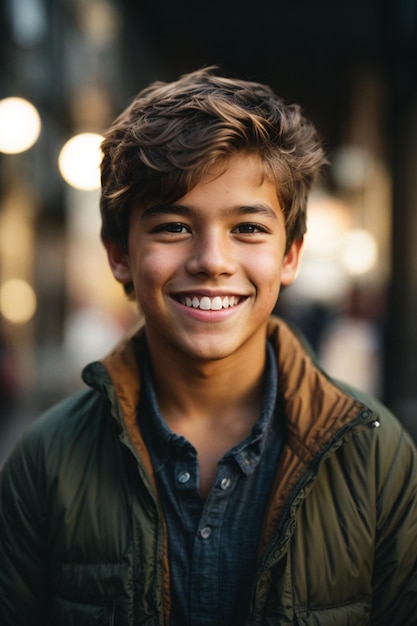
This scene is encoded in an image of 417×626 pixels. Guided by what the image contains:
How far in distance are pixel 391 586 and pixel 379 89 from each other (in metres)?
14.5

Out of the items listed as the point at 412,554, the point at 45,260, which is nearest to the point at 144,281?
the point at 412,554

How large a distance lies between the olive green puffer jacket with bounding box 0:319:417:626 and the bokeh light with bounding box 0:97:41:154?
5924 millimetres

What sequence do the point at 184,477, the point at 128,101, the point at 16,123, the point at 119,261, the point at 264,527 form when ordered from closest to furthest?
the point at 264,527 < the point at 184,477 < the point at 119,261 < the point at 16,123 < the point at 128,101

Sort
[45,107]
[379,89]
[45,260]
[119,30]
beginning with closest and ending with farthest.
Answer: [45,107]
[45,260]
[119,30]
[379,89]

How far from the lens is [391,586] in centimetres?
205

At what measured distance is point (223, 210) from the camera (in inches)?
81.0

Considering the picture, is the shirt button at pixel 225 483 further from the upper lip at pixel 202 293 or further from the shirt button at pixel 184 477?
the upper lip at pixel 202 293

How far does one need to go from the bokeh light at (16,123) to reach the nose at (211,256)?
6025mm

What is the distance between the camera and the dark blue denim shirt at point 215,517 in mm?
2051

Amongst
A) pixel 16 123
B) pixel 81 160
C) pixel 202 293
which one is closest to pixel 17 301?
pixel 81 160

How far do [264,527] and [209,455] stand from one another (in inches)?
12.0

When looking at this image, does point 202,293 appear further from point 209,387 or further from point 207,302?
point 209,387

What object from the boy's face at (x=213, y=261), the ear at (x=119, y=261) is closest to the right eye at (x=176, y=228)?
the boy's face at (x=213, y=261)

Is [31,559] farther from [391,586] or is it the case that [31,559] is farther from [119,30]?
[119,30]
